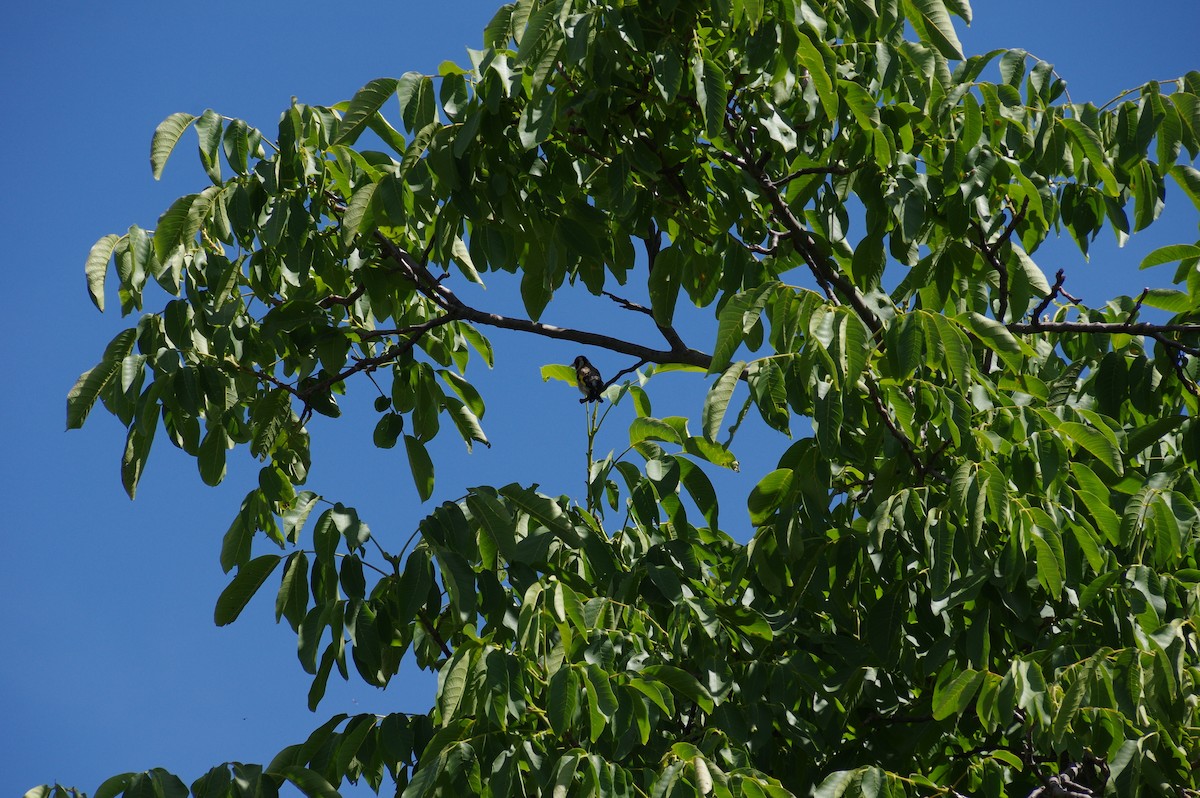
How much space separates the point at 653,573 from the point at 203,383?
1387 millimetres

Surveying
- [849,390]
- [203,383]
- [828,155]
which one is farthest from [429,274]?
[849,390]

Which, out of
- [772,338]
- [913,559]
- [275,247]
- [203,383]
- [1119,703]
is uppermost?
[275,247]

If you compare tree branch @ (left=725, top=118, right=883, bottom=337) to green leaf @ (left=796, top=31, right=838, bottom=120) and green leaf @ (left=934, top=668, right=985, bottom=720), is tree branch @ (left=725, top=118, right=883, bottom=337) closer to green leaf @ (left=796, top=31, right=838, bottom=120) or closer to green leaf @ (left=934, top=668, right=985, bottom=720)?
green leaf @ (left=796, top=31, right=838, bottom=120)

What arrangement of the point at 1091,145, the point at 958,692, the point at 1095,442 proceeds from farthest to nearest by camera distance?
the point at 1091,145, the point at 1095,442, the point at 958,692

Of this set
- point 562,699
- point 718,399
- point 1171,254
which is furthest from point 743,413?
point 1171,254

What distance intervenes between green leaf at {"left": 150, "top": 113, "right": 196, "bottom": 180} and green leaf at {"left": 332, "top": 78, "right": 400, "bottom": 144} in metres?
0.45

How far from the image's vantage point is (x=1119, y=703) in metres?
2.82

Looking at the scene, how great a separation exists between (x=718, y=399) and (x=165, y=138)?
181 cm

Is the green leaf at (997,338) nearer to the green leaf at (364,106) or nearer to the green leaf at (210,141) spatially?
the green leaf at (364,106)

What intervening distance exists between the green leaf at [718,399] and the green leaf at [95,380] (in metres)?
1.67

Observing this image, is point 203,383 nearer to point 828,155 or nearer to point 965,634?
point 828,155

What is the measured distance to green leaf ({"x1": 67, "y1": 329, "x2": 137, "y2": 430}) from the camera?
3.33 meters

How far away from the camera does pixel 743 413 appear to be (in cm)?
308

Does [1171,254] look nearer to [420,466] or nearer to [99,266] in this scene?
[420,466]
